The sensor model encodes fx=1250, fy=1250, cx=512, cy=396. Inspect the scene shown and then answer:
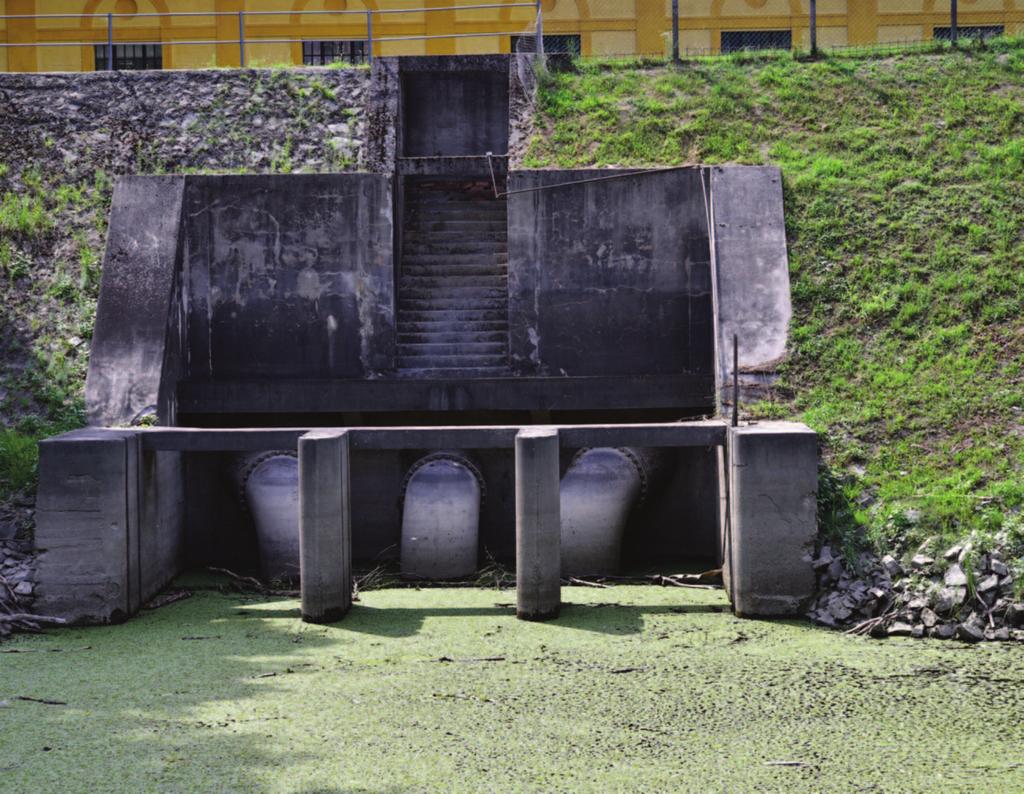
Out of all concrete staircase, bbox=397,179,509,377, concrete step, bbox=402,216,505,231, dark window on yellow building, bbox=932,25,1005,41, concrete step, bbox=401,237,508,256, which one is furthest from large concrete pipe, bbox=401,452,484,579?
dark window on yellow building, bbox=932,25,1005,41

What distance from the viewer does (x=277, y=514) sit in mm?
14242

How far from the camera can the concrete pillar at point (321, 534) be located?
40.3 ft

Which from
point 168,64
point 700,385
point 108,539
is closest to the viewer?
point 108,539

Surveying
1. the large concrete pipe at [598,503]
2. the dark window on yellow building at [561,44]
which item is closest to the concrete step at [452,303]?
the large concrete pipe at [598,503]

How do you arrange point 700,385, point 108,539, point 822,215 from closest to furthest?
point 108,539 → point 700,385 → point 822,215

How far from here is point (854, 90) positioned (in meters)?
19.5

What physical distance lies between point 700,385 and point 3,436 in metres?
8.18

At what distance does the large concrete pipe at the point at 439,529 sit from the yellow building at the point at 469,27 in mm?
13593

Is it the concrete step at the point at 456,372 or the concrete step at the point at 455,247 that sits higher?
the concrete step at the point at 455,247

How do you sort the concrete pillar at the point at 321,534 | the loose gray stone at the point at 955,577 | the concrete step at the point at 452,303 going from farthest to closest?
the concrete step at the point at 452,303, the concrete pillar at the point at 321,534, the loose gray stone at the point at 955,577

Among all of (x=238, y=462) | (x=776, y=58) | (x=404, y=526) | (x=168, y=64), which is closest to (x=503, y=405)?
(x=404, y=526)

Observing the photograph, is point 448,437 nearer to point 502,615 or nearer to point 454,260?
point 502,615

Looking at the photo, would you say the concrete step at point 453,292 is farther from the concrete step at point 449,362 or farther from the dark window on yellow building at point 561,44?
the dark window on yellow building at point 561,44

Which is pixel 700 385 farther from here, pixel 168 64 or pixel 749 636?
pixel 168 64
